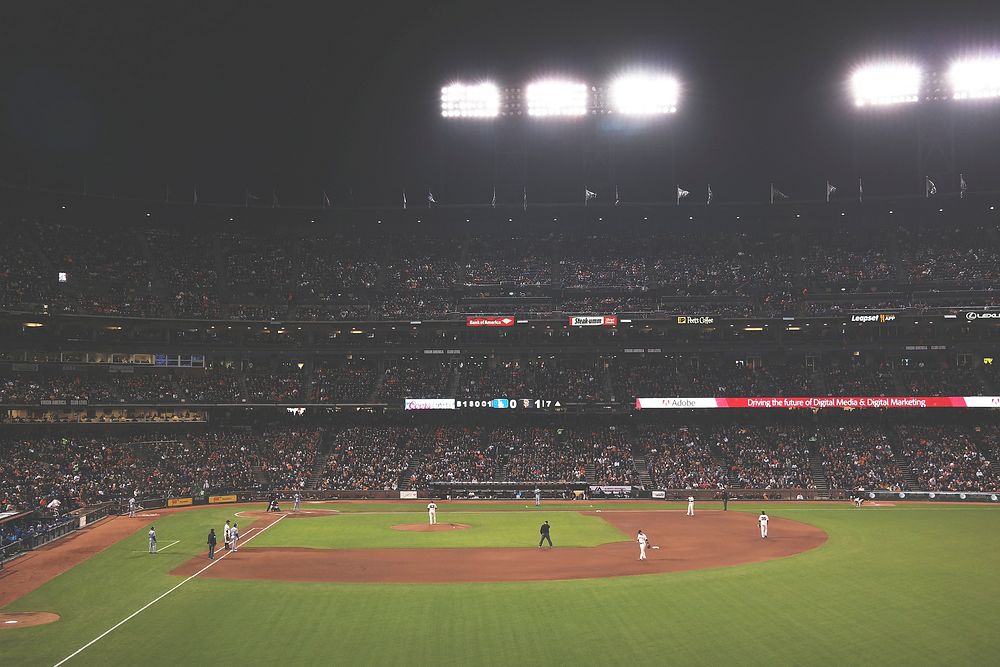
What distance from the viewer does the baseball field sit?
63.2 feet

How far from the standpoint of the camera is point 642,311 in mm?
69625

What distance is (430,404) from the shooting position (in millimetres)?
66562

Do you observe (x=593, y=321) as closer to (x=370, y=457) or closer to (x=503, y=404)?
(x=503, y=404)

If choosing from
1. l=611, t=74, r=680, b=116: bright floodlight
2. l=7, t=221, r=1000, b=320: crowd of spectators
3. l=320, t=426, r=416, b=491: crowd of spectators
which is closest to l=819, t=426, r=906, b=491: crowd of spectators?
l=7, t=221, r=1000, b=320: crowd of spectators

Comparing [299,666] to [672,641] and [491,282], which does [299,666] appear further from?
[491,282]

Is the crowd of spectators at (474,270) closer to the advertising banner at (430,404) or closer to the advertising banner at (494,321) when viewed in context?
the advertising banner at (494,321)

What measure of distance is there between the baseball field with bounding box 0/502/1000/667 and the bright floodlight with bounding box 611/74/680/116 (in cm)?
3602

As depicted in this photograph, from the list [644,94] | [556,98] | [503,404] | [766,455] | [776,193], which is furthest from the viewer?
[776,193]

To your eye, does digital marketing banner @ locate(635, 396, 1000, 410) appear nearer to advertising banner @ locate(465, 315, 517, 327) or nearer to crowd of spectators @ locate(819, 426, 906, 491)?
crowd of spectators @ locate(819, 426, 906, 491)

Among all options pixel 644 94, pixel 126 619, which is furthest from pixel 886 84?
pixel 126 619

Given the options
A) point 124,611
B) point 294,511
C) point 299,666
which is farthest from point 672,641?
point 294,511

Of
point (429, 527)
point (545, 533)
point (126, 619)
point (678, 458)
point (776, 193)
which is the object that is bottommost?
point (429, 527)

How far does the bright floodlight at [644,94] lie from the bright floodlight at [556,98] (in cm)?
285

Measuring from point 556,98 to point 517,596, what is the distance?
4823cm
